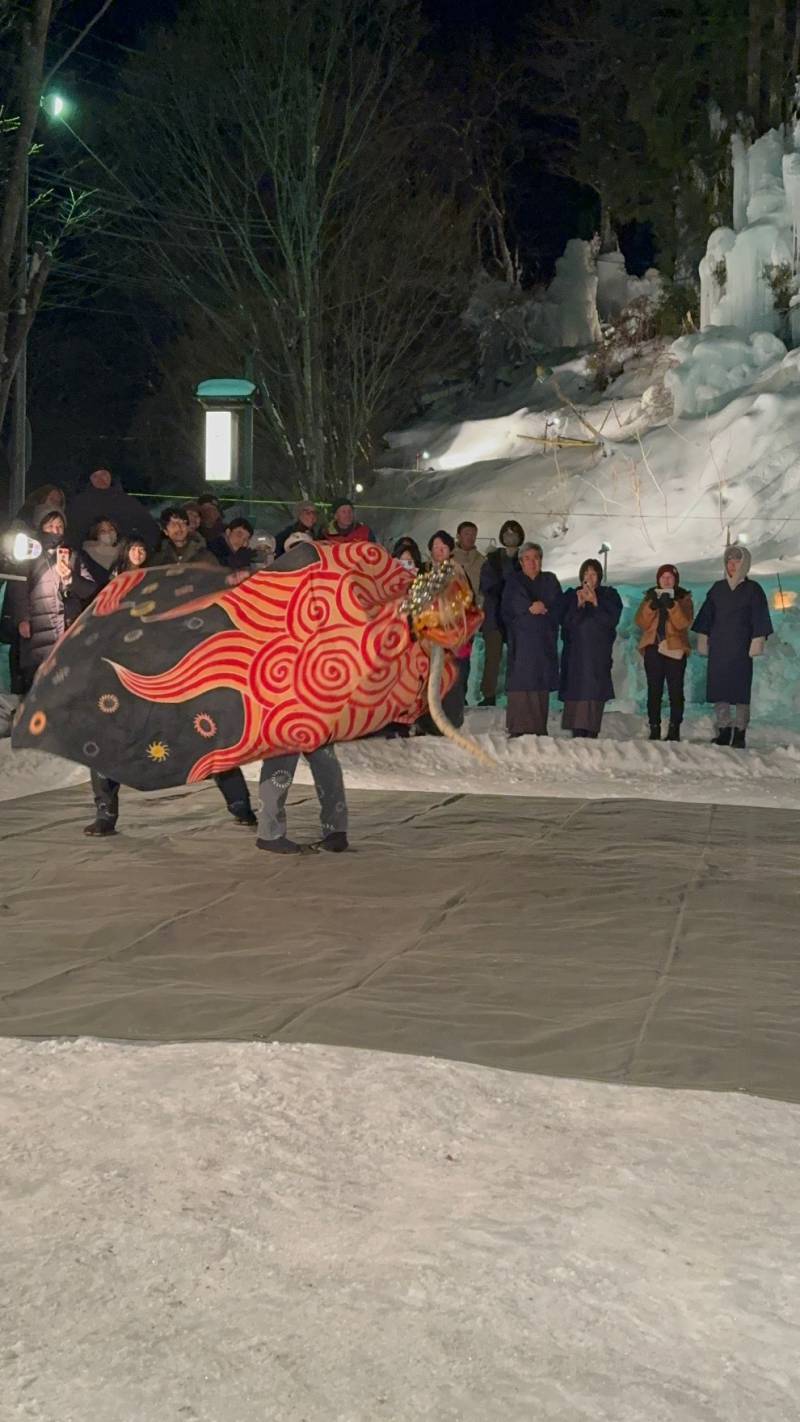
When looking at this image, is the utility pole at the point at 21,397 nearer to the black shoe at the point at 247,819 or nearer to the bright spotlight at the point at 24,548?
the bright spotlight at the point at 24,548

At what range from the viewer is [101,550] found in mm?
11750

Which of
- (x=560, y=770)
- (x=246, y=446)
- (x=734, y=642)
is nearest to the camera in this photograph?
(x=560, y=770)

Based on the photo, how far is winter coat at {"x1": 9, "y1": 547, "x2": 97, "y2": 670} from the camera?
11.2 meters

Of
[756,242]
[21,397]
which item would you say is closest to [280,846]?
[21,397]

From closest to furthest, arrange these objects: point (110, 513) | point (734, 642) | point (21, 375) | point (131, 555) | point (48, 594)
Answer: point (131, 555)
point (48, 594)
point (110, 513)
point (734, 642)
point (21, 375)

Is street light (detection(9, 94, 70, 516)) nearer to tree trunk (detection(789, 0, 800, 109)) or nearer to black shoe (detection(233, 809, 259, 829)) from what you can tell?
black shoe (detection(233, 809, 259, 829))

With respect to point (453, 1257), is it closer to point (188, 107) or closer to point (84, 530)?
point (84, 530)

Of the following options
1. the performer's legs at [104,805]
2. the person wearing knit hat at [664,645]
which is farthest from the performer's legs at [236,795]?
the person wearing knit hat at [664,645]

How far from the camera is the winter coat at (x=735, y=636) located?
1260 centimetres

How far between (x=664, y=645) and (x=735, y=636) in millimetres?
522

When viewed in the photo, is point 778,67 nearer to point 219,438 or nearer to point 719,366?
point 719,366

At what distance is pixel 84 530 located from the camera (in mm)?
12406

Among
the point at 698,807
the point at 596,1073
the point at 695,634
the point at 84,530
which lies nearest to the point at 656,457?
the point at 695,634

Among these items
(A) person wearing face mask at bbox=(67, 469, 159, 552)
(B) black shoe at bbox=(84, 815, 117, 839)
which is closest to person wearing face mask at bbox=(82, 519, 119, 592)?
(A) person wearing face mask at bbox=(67, 469, 159, 552)
